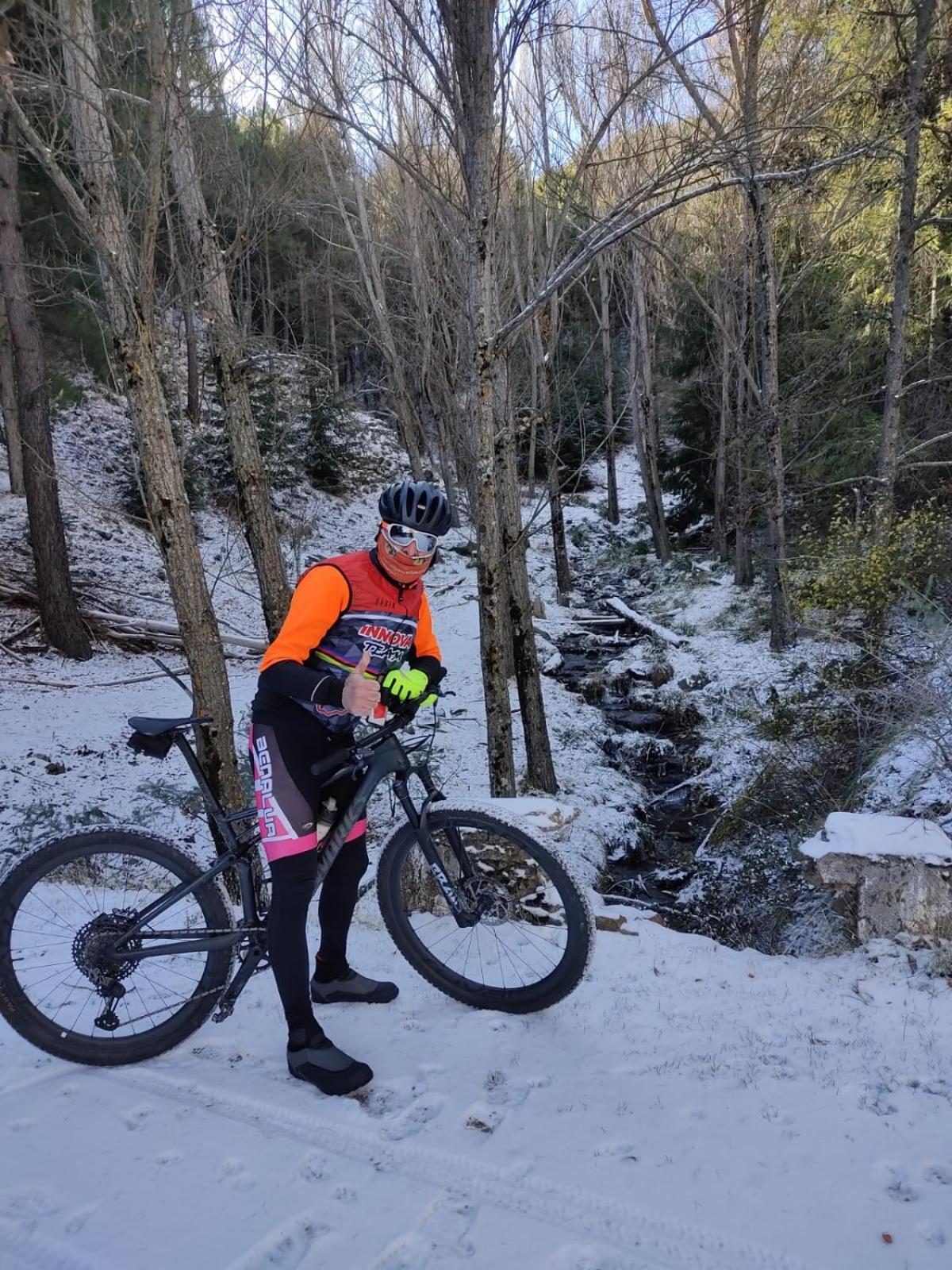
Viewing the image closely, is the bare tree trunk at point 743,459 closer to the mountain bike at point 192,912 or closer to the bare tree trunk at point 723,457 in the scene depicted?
the bare tree trunk at point 723,457

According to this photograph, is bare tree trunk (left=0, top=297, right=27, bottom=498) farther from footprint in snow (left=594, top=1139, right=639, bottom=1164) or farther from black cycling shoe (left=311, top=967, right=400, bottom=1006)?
footprint in snow (left=594, top=1139, right=639, bottom=1164)

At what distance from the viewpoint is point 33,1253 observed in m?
1.95

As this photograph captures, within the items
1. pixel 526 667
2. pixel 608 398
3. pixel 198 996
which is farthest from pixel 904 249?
pixel 608 398

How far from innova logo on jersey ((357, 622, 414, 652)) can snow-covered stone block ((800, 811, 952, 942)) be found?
2.35 meters

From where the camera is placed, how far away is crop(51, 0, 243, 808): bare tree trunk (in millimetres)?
4242

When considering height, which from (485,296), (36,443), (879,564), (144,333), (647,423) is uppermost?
(647,423)

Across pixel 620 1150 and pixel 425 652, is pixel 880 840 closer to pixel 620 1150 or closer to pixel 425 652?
pixel 620 1150

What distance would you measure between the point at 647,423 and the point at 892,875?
1937cm

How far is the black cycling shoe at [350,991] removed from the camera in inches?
122

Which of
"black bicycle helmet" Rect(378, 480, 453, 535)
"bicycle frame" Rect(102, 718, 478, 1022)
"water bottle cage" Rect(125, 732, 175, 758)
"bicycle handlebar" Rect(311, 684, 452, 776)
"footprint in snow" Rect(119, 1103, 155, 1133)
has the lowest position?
"footprint in snow" Rect(119, 1103, 155, 1133)

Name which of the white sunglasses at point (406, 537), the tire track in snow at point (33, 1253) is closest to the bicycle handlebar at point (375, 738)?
the white sunglasses at point (406, 537)

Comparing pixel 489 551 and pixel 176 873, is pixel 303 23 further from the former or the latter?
pixel 176 873

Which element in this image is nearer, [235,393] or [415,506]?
[415,506]

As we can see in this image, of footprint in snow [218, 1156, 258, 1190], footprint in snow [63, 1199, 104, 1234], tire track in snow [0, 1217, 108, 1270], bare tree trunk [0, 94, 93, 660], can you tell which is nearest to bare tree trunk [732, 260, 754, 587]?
bare tree trunk [0, 94, 93, 660]
